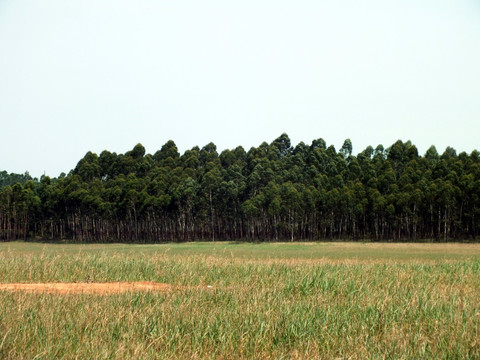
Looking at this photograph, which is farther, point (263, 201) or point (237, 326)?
point (263, 201)

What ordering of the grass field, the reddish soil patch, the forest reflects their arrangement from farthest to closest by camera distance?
the forest < the reddish soil patch < the grass field

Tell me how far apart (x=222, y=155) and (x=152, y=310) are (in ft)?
431

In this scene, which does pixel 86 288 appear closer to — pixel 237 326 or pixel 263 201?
pixel 237 326

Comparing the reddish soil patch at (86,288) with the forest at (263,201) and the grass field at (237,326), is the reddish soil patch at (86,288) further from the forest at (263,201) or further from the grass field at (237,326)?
the forest at (263,201)

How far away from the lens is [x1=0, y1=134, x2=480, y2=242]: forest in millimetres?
92750

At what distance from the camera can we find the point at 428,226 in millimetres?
94875

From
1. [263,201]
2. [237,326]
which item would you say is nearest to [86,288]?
[237,326]

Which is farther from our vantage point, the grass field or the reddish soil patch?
the reddish soil patch

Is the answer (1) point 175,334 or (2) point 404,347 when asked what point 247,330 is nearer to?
(1) point 175,334

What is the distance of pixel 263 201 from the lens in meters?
103

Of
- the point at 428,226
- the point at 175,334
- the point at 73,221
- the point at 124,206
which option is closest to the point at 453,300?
the point at 175,334

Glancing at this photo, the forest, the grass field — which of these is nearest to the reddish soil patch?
the grass field

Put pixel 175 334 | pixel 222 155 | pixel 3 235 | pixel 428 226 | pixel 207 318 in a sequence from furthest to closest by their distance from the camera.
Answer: pixel 222 155, pixel 3 235, pixel 428 226, pixel 207 318, pixel 175 334

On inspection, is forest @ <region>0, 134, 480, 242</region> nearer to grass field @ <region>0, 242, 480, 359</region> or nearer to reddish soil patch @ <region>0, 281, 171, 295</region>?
reddish soil patch @ <region>0, 281, 171, 295</region>
